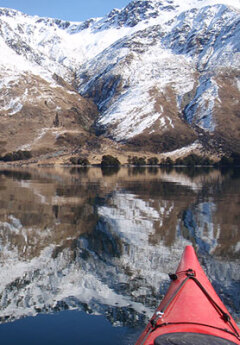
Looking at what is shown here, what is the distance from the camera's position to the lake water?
17500 millimetres

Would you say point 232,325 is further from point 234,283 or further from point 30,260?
point 30,260

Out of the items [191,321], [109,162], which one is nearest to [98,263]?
[191,321]

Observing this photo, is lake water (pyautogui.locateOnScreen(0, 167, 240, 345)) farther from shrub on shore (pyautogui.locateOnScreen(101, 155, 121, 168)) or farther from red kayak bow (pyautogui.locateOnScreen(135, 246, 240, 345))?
shrub on shore (pyautogui.locateOnScreen(101, 155, 121, 168))

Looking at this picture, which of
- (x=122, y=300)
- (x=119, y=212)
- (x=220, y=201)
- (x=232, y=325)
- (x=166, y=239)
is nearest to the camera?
(x=232, y=325)

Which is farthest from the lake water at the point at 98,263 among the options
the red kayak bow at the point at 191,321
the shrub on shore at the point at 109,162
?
the shrub on shore at the point at 109,162

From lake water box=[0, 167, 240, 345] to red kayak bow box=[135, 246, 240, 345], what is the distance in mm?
3180

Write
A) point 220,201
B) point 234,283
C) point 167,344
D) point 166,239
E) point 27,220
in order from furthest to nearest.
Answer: point 220,201 → point 27,220 → point 166,239 → point 234,283 → point 167,344

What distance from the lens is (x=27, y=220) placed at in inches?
1612

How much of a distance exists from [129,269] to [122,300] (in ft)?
16.7

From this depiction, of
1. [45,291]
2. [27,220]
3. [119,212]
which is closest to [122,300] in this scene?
[45,291]

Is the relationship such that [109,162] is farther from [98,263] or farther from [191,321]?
[191,321]

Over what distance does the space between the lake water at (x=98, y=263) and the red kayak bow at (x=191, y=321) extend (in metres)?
3.18

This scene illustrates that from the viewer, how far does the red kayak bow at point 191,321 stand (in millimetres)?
11594

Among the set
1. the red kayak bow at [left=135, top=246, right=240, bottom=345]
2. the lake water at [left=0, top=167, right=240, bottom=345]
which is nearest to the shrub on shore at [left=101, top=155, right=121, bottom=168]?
the lake water at [left=0, top=167, right=240, bottom=345]
